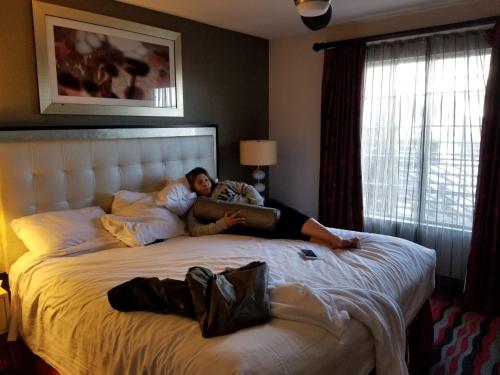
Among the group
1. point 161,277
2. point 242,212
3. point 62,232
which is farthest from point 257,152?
point 161,277

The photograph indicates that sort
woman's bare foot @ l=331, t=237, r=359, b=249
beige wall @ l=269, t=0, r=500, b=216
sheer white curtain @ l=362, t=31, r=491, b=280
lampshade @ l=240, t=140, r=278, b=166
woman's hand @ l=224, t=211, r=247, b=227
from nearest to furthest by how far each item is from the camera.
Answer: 1. woman's bare foot @ l=331, t=237, r=359, b=249
2. woman's hand @ l=224, t=211, r=247, b=227
3. sheer white curtain @ l=362, t=31, r=491, b=280
4. lampshade @ l=240, t=140, r=278, b=166
5. beige wall @ l=269, t=0, r=500, b=216

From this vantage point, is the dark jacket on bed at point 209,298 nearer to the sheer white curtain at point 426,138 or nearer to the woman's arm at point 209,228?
the woman's arm at point 209,228

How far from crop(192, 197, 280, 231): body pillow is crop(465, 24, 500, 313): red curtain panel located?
1.63 metres

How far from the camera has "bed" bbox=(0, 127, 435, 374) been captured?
4.84ft

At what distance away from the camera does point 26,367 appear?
229 centimetres

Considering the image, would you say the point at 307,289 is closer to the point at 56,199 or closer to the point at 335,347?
the point at 335,347

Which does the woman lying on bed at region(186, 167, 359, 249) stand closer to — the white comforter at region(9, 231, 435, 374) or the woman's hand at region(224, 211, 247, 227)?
the woman's hand at region(224, 211, 247, 227)

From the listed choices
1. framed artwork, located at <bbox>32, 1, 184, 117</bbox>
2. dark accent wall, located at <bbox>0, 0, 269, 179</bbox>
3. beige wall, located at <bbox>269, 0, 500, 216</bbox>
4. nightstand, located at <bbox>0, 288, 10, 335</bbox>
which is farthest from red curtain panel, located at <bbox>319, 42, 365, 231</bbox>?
nightstand, located at <bbox>0, 288, 10, 335</bbox>

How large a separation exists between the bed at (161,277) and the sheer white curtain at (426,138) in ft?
3.46

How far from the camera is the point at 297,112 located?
171 inches

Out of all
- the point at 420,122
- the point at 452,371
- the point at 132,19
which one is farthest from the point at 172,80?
the point at 452,371

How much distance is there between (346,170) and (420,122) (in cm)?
79

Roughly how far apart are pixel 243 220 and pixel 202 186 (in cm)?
54

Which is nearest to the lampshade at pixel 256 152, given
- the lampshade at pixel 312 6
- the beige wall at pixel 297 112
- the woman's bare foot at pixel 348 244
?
the beige wall at pixel 297 112
